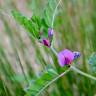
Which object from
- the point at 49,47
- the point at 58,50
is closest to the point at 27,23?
the point at 49,47

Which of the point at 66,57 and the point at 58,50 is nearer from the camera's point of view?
the point at 66,57

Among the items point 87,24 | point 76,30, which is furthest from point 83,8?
point 76,30

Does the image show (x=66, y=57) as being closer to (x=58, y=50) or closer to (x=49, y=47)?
(x=49, y=47)

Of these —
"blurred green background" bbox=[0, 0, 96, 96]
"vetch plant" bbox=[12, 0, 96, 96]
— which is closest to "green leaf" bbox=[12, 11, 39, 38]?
"vetch plant" bbox=[12, 0, 96, 96]

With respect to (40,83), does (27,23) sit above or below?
above

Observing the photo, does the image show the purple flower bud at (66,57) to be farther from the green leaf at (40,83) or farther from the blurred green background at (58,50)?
the blurred green background at (58,50)

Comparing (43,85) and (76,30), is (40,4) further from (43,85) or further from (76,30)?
(43,85)

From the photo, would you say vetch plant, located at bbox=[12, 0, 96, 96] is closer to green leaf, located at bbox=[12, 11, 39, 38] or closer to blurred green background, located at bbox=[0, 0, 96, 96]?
green leaf, located at bbox=[12, 11, 39, 38]

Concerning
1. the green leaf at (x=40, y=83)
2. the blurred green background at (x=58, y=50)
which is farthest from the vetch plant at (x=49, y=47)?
the blurred green background at (x=58, y=50)
